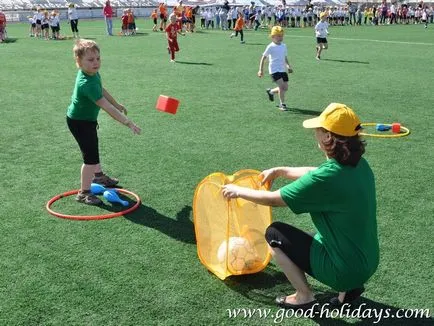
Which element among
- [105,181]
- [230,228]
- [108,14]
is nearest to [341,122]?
[230,228]

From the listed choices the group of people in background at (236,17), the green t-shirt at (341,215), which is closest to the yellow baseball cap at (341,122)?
the green t-shirt at (341,215)

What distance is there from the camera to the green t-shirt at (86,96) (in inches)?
203

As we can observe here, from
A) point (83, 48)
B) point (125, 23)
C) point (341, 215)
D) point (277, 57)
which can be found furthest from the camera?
point (125, 23)

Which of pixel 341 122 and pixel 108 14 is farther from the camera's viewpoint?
pixel 108 14

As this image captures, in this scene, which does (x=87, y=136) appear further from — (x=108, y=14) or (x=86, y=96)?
(x=108, y=14)

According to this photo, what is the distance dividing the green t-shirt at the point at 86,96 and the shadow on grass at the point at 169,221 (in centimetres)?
117

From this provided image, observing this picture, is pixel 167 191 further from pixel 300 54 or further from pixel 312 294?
pixel 300 54

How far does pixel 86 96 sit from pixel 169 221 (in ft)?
5.22

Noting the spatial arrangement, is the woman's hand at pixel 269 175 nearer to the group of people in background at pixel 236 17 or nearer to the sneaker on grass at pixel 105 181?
the sneaker on grass at pixel 105 181

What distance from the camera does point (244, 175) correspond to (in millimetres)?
4051

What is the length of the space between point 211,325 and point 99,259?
1.39 meters

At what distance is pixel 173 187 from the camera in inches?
240

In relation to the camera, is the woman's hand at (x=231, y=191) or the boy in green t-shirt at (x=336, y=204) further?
the woman's hand at (x=231, y=191)

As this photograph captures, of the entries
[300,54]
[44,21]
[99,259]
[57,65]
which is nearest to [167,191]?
[99,259]
